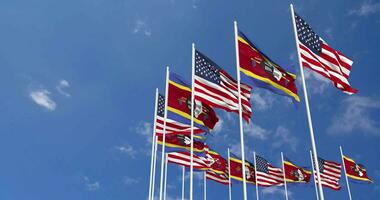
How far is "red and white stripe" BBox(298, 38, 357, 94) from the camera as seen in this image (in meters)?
15.3

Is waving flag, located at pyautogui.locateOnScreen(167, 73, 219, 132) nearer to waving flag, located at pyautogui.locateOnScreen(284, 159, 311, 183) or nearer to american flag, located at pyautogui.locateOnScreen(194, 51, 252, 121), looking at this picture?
american flag, located at pyautogui.locateOnScreen(194, 51, 252, 121)

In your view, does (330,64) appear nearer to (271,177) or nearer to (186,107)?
(186,107)

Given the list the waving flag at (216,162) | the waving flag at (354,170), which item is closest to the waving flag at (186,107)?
the waving flag at (216,162)

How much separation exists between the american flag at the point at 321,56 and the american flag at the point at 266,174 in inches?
684

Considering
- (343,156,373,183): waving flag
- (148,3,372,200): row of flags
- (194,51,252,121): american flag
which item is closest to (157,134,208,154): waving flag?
(148,3,372,200): row of flags

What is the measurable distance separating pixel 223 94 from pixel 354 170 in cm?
2564

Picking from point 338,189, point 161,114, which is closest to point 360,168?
point 338,189

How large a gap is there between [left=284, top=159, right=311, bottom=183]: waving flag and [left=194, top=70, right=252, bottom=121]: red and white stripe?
18202 millimetres

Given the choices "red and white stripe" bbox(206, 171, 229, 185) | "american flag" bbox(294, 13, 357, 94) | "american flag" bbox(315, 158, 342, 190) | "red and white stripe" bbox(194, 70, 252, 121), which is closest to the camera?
"american flag" bbox(294, 13, 357, 94)

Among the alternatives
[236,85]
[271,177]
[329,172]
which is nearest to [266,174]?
[271,177]

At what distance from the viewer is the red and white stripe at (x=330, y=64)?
15.3 m

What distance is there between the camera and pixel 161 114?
25297mm

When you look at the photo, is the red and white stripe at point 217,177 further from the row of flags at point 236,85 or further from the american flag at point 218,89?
the american flag at point 218,89

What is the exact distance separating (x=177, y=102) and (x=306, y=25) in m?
8.66
